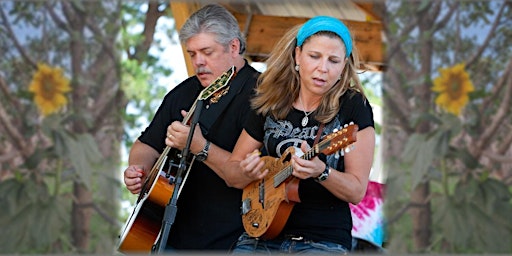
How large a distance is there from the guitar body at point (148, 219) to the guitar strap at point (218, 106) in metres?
0.23

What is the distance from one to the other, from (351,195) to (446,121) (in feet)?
5.26

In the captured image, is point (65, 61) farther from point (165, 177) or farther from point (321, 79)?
point (321, 79)

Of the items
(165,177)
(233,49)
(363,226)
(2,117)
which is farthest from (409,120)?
(2,117)

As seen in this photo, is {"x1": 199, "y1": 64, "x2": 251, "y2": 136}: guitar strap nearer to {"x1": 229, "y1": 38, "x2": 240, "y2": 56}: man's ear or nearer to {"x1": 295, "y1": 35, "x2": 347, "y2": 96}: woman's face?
{"x1": 229, "y1": 38, "x2": 240, "y2": 56}: man's ear

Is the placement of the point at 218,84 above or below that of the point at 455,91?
below

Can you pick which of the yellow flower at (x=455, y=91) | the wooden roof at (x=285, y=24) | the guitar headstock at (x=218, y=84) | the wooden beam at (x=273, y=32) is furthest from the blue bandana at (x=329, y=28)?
the wooden beam at (x=273, y=32)

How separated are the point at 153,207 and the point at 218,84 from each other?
0.47 m

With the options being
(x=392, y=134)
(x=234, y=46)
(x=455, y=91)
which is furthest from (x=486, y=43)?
(x=234, y=46)

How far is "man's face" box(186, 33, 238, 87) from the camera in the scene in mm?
3611

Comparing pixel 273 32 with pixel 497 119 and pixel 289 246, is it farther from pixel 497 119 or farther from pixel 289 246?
pixel 289 246

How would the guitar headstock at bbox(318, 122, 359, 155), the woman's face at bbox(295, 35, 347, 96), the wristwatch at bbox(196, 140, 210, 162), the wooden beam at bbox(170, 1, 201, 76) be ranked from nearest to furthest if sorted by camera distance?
the guitar headstock at bbox(318, 122, 359, 155) → the woman's face at bbox(295, 35, 347, 96) → the wristwatch at bbox(196, 140, 210, 162) → the wooden beam at bbox(170, 1, 201, 76)

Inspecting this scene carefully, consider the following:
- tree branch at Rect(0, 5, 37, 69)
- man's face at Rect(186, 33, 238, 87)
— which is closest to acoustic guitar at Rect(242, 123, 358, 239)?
man's face at Rect(186, 33, 238, 87)

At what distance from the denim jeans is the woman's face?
1.46ft

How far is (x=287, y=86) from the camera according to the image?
3.17 meters
